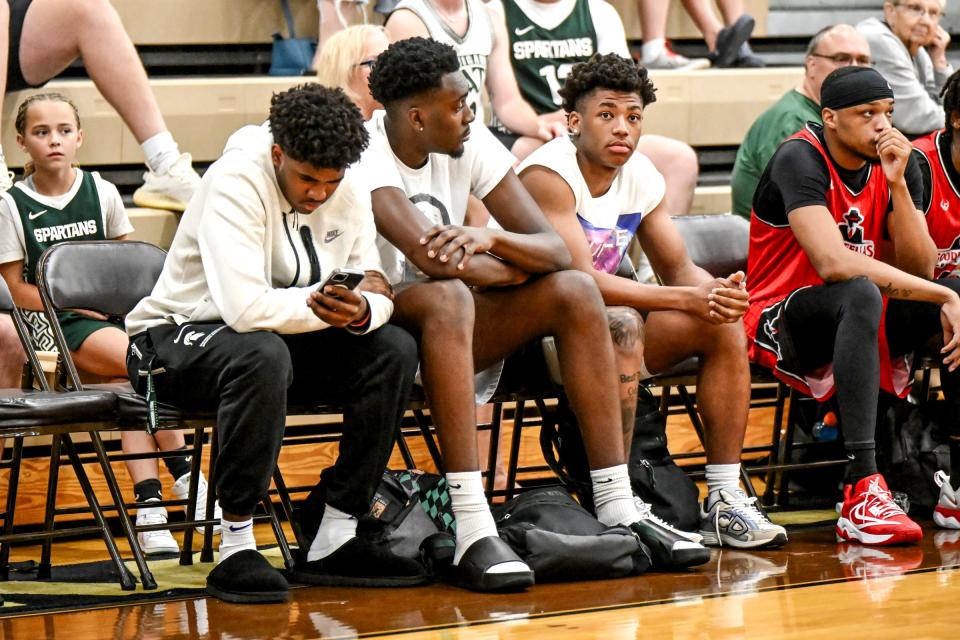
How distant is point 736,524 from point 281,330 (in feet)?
4.12

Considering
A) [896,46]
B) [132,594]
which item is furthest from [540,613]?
[896,46]

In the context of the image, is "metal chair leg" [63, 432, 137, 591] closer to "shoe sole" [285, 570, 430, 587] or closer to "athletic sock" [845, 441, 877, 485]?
"shoe sole" [285, 570, 430, 587]

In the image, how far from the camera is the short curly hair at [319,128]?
2.96 m

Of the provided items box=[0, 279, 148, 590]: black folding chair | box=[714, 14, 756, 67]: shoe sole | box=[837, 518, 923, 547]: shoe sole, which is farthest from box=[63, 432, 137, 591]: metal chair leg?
box=[714, 14, 756, 67]: shoe sole

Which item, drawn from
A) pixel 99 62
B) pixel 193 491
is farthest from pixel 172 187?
pixel 193 491

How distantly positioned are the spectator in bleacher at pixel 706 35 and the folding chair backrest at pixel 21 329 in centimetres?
349

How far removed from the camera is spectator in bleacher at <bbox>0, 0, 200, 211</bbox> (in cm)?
438

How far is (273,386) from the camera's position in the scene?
2934 mm

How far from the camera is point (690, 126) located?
20.0ft

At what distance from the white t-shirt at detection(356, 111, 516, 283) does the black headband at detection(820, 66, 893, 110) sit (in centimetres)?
98

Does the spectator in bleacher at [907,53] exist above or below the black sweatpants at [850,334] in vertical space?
above

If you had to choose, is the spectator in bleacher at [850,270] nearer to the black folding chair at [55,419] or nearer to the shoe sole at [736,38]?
the black folding chair at [55,419]

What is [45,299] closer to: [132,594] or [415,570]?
[132,594]

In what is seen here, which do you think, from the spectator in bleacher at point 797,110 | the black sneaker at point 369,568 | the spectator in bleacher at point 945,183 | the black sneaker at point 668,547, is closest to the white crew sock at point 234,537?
the black sneaker at point 369,568
